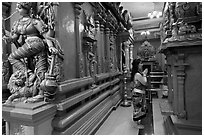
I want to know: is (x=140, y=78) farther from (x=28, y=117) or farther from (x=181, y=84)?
(x=28, y=117)

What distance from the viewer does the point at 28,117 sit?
4.99 feet

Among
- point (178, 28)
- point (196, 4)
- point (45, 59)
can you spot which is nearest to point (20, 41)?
point (45, 59)

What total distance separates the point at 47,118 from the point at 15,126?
13.7 inches

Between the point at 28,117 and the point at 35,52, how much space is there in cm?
75

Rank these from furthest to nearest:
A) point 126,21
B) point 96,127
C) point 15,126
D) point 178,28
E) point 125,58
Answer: point 125,58 < point 126,21 < point 96,127 < point 178,28 < point 15,126

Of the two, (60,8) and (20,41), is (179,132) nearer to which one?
(60,8)

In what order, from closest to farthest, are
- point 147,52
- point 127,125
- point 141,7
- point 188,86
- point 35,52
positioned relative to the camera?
point 35,52
point 188,86
point 127,125
point 141,7
point 147,52

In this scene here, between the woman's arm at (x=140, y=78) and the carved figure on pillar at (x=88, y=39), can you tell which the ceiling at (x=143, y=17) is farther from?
the woman's arm at (x=140, y=78)

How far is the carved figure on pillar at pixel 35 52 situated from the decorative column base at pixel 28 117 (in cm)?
12

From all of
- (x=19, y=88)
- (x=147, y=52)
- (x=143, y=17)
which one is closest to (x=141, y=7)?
(x=143, y=17)

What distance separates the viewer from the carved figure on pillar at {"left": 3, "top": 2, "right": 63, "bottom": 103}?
1790mm

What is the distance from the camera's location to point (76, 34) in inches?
95.9

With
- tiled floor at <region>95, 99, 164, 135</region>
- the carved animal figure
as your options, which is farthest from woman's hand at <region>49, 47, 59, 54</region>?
tiled floor at <region>95, 99, 164, 135</region>

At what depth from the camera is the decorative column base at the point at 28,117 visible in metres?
1.56
